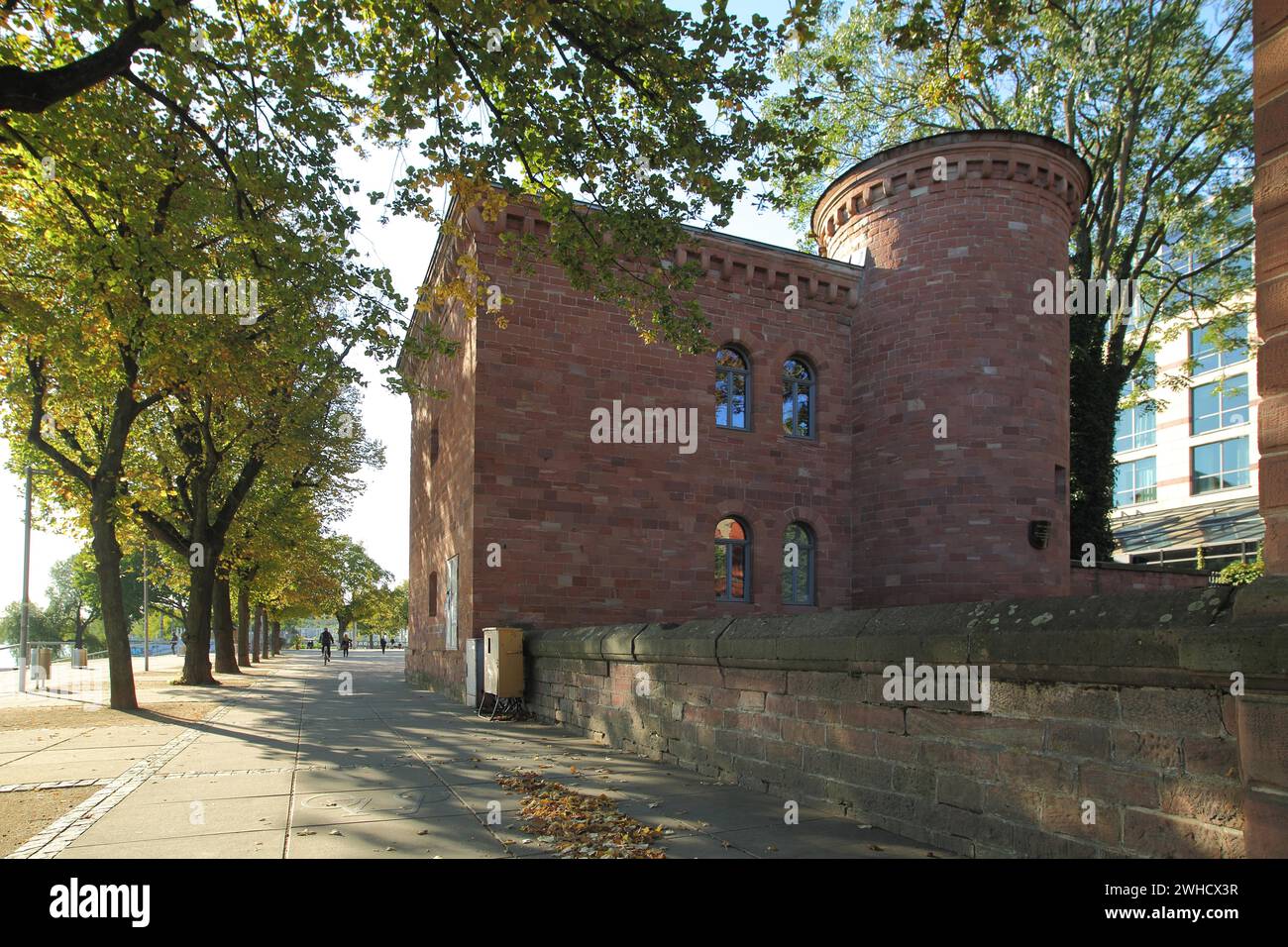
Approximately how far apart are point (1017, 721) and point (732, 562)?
13346 mm

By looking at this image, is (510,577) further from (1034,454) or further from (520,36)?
(1034,454)

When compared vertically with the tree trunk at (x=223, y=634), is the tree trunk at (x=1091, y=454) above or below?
above

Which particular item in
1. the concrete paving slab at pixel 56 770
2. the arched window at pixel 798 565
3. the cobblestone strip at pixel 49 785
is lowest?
the concrete paving slab at pixel 56 770

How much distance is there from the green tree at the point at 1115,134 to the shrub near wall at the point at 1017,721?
689 inches

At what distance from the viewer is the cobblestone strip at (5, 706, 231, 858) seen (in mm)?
5523

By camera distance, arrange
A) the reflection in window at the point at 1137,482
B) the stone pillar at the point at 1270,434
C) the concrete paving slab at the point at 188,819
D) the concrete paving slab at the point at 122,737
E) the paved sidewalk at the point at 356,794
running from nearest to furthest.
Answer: the stone pillar at the point at 1270,434 < the paved sidewalk at the point at 356,794 < the concrete paving slab at the point at 188,819 < the concrete paving slab at the point at 122,737 < the reflection in window at the point at 1137,482

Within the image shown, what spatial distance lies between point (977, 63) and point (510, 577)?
1080 cm

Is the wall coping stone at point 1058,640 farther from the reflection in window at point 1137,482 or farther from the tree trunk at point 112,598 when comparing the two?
the reflection in window at point 1137,482

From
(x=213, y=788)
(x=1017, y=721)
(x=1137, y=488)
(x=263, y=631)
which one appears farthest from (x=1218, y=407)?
(x=263, y=631)

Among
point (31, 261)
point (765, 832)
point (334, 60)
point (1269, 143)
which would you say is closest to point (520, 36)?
point (334, 60)

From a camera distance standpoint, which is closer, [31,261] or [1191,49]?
[31,261]

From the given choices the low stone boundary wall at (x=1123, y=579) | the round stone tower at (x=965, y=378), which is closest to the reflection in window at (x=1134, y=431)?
the low stone boundary wall at (x=1123, y=579)

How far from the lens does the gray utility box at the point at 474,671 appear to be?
14.6m
